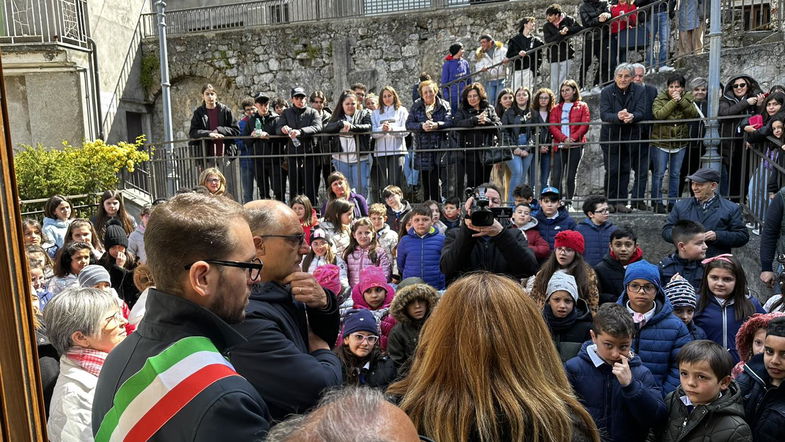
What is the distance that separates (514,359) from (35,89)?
1534 cm

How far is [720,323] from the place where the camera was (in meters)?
4.11

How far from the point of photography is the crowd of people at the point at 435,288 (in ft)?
5.28

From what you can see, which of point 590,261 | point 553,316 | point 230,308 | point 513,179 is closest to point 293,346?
point 230,308

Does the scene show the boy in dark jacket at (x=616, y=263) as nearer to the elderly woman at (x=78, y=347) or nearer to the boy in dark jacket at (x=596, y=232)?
the boy in dark jacket at (x=596, y=232)

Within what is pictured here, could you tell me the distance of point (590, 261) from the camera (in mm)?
5945

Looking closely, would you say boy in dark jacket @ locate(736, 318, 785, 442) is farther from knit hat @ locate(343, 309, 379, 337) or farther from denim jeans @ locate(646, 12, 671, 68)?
denim jeans @ locate(646, 12, 671, 68)

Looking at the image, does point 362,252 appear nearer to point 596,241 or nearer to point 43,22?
point 596,241

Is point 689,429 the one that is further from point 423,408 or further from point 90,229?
point 90,229

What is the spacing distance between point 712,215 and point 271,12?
1379 cm

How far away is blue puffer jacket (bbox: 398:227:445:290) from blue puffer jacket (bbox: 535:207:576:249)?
1.04 m

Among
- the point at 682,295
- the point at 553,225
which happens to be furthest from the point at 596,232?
the point at 682,295

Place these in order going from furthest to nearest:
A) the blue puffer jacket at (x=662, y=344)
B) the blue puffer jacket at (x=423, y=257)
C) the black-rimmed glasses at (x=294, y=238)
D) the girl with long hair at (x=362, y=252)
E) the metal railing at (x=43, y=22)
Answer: the metal railing at (x=43, y=22)
the girl with long hair at (x=362, y=252)
the blue puffer jacket at (x=423, y=257)
the blue puffer jacket at (x=662, y=344)
the black-rimmed glasses at (x=294, y=238)

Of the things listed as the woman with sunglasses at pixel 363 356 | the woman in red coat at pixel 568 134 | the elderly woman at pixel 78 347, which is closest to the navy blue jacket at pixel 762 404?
the woman with sunglasses at pixel 363 356

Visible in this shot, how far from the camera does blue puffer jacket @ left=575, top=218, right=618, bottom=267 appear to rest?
5906 millimetres
